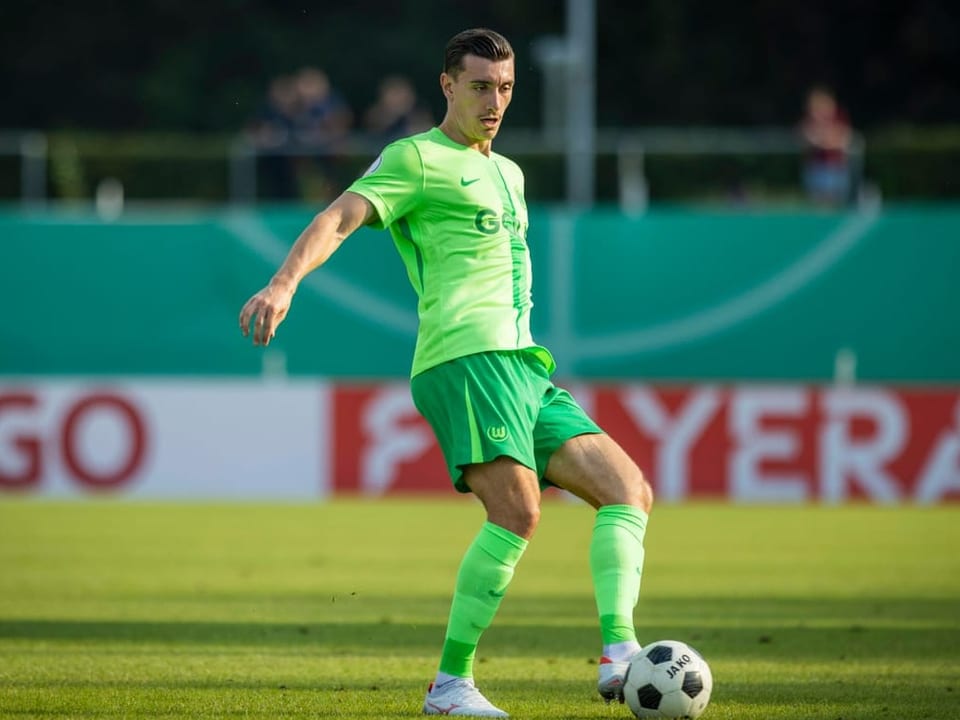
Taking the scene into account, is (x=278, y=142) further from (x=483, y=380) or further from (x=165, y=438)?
(x=483, y=380)

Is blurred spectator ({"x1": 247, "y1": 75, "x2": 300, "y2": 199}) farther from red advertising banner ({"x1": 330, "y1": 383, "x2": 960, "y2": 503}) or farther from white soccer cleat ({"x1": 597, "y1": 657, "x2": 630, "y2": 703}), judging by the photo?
white soccer cleat ({"x1": 597, "y1": 657, "x2": 630, "y2": 703})

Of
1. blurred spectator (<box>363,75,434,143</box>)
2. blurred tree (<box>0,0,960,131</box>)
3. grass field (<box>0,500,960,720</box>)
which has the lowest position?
grass field (<box>0,500,960,720</box>)

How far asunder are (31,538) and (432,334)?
7781 mm

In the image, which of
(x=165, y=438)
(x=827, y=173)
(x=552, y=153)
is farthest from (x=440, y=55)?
(x=165, y=438)

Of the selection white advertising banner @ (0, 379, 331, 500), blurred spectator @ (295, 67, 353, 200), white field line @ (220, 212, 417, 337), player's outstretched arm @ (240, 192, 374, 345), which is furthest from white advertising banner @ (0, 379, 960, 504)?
player's outstretched arm @ (240, 192, 374, 345)

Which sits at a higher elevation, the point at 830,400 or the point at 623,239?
the point at 623,239

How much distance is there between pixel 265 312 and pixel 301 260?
28 cm

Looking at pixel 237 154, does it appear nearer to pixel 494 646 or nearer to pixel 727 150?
pixel 727 150

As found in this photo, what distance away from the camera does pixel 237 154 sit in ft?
71.6

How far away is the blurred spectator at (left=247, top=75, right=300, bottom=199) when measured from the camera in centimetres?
2158

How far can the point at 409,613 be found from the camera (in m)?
9.66

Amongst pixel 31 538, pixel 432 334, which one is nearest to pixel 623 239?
pixel 31 538

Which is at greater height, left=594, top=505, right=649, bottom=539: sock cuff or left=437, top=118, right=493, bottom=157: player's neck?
left=437, top=118, right=493, bottom=157: player's neck

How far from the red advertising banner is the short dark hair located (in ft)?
35.9
